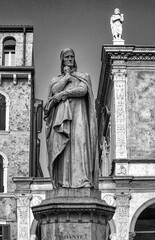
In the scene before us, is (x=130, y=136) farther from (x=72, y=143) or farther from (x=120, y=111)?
(x=72, y=143)

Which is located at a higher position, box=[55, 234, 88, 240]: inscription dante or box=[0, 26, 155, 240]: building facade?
box=[0, 26, 155, 240]: building facade

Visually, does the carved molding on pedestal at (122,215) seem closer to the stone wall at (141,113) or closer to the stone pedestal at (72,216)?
the stone wall at (141,113)

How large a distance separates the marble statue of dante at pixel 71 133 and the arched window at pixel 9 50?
23296 mm

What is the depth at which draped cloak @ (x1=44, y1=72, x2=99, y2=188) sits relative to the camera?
864 cm

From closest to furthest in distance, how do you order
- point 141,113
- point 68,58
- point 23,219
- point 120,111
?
point 68,58 < point 23,219 < point 120,111 < point 141,113

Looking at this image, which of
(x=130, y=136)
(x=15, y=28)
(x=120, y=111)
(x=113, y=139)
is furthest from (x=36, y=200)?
(x=15, y=28)

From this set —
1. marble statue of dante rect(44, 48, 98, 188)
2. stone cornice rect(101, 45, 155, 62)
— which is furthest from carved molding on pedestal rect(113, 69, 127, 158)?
marble statue of dante rect(44, 48, 98, 188)

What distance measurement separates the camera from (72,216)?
8.30 m

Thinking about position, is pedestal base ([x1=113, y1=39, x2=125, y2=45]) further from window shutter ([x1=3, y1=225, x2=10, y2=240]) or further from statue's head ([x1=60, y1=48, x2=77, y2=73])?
statue's head ([x1=60, y1=48, x2=77, y2=73])

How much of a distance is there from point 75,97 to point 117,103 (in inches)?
766

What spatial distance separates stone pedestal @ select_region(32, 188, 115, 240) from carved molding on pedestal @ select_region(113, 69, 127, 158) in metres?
19.2

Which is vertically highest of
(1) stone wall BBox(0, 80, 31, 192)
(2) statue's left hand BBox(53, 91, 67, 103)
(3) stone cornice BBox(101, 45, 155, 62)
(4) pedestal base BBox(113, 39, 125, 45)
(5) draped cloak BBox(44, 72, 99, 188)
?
(4) pedestal base BBox(113, 39, 125, 45)

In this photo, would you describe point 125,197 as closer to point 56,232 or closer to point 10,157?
point 10,157

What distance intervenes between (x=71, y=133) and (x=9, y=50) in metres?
24.2
